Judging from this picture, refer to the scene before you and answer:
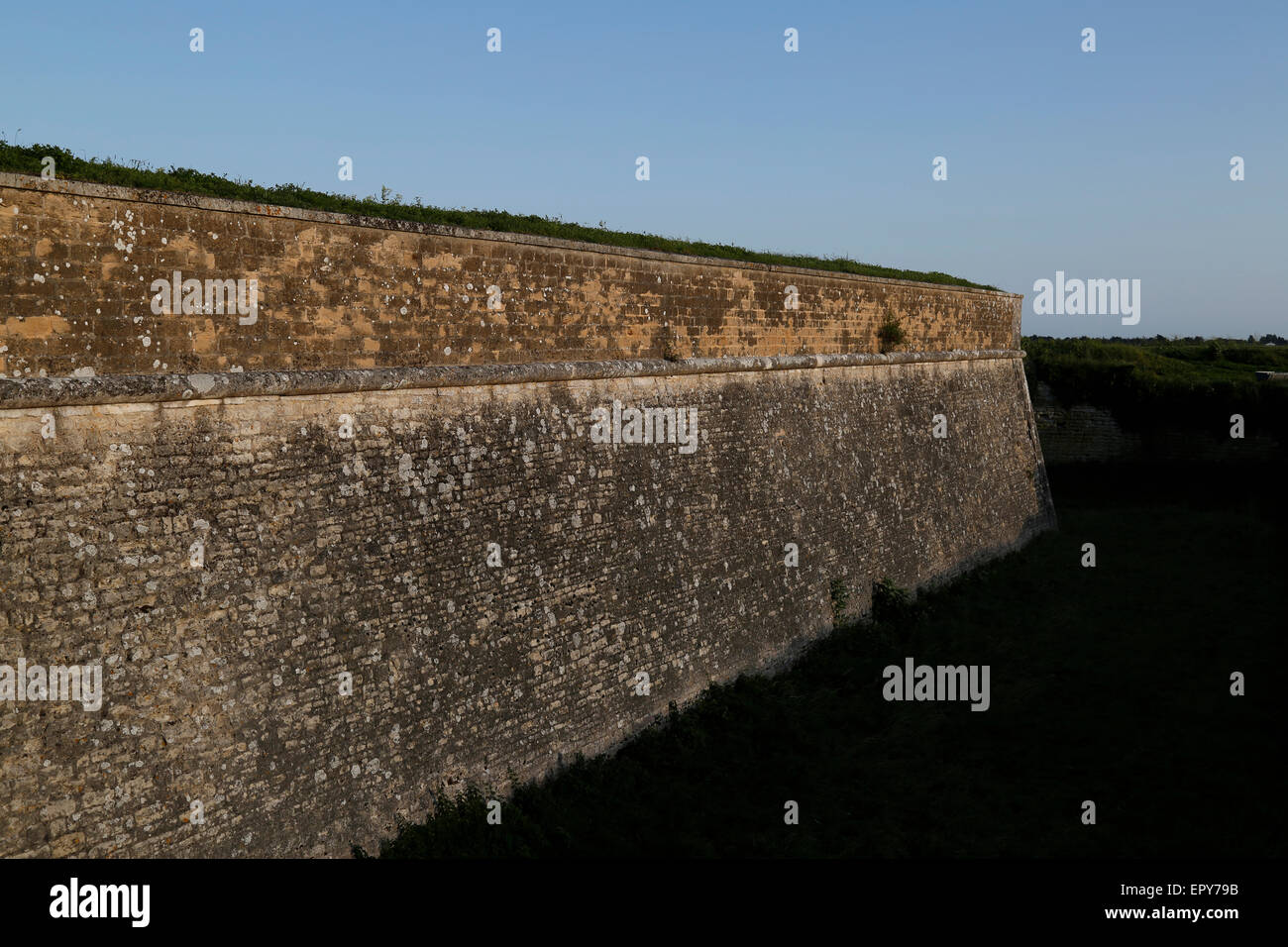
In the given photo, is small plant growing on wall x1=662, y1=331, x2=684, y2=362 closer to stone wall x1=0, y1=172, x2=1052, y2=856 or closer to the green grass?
stone wall x1=0, y1=172, x2=1052, y2=856

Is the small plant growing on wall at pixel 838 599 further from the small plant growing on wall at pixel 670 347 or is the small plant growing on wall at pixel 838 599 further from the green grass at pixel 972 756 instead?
the small plant growing on wall at pixel 670 347

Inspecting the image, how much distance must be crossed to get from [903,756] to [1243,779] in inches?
124

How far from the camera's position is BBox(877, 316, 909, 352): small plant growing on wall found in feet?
50.9

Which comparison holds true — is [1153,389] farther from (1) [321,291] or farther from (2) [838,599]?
(1) [321,291]

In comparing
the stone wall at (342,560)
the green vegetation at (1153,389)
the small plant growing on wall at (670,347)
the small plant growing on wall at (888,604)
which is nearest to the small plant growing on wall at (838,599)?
the small plant growing on wall at (888,604)

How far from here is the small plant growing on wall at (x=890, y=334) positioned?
15523 millimetres

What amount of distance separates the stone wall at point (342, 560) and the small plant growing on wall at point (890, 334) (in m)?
4.79

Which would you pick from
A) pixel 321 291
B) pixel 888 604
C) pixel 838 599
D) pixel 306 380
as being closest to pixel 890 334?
pixel 888 604

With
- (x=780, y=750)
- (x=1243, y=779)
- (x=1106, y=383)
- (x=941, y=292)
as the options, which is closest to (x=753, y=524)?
(x=780, y=750)

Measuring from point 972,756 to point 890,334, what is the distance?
840 cm

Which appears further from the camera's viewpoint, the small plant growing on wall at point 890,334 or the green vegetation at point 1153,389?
the green vegetation at point 1153,389

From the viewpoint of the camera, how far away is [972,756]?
927cm

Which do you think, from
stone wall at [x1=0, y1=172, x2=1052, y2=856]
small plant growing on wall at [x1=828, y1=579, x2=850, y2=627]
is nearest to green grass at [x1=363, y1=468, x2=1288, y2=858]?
small plant growing on wall at [x1=828, y1=579, x2=850, y2=627]
